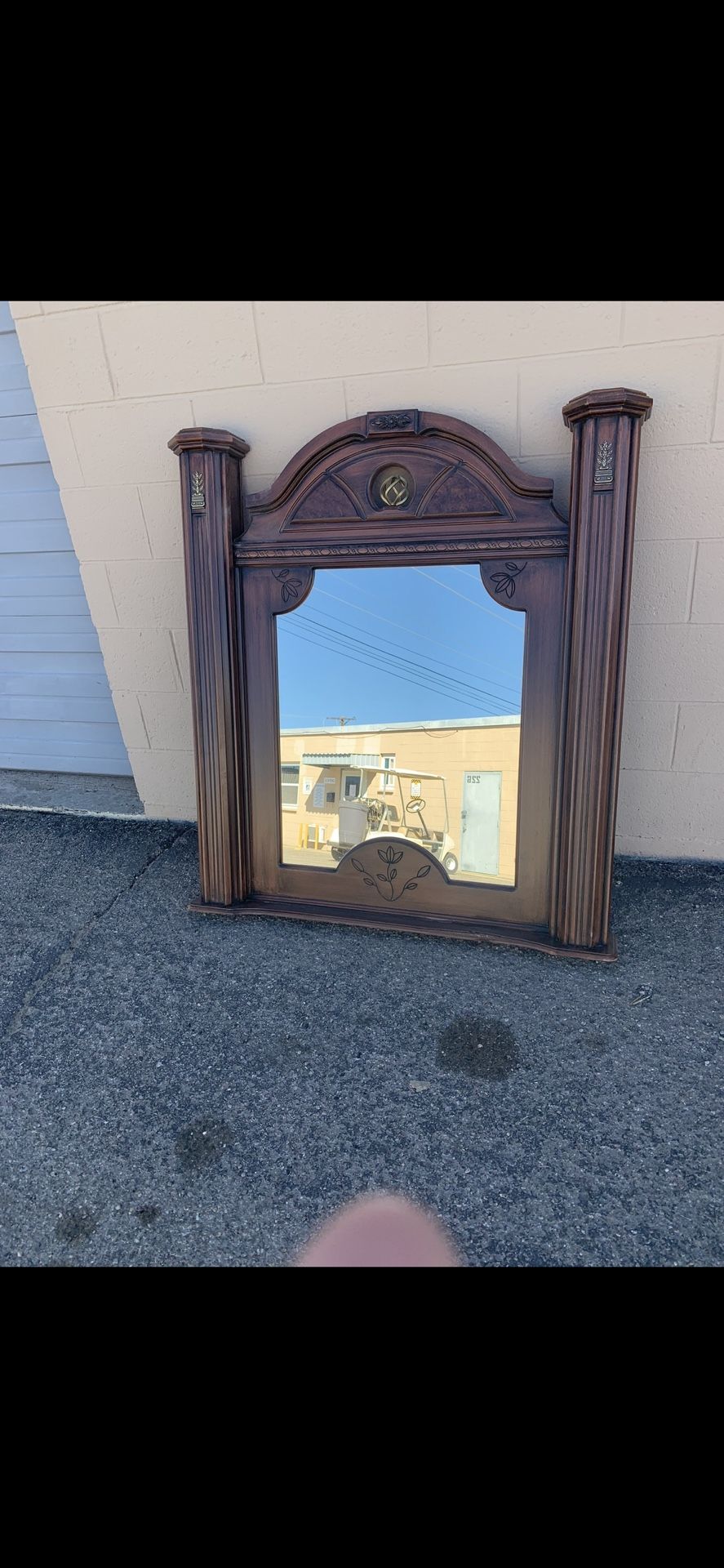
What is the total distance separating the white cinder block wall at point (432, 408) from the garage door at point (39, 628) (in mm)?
443

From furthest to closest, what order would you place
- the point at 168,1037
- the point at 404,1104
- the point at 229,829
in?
the point at 229,829, the point at 168,1037, the point at 404,1104

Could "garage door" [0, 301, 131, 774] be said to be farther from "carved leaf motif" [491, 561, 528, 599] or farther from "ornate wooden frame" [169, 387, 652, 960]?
"carved leaf motif" [491, 561, 528, 599]

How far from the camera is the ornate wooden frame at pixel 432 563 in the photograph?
1.60 meters

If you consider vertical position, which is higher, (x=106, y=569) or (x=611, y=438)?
(x=611, y=438)

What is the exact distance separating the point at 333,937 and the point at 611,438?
1392 millimetres

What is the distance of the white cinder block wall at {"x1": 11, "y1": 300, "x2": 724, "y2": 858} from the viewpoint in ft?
5.49

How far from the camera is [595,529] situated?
1.57 m

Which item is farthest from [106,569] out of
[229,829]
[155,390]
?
[229,829]

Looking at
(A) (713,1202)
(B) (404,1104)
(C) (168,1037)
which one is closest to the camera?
(A) (713,1202)

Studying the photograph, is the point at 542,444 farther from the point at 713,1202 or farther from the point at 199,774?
the point at 713,1202

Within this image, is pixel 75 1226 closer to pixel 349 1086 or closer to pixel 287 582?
pixel 349 1086

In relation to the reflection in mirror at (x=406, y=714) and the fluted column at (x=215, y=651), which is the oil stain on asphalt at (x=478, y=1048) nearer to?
the reflection in mirror at (x=406, y=714)

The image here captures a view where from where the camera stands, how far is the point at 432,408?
1.80 meters

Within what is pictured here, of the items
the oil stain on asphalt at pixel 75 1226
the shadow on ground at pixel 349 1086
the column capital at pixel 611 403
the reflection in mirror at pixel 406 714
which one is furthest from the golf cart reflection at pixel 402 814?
the oil stain on asphalt at pixel 75 1226
